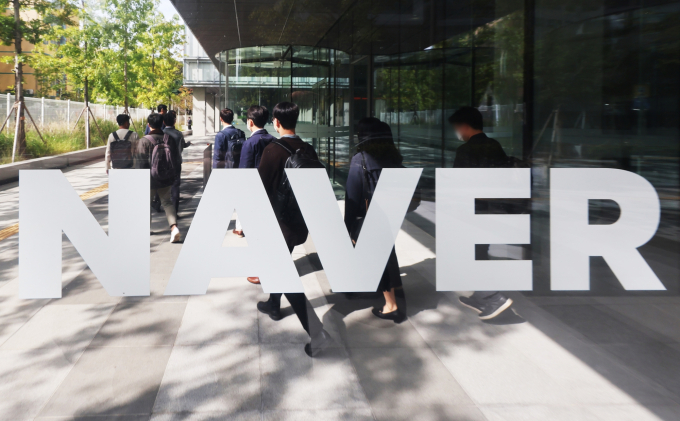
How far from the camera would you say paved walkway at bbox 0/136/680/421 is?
322cm

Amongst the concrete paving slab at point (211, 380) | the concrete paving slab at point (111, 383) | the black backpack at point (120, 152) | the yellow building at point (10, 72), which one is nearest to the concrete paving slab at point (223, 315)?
the concrete paving slab at point (211, 380)

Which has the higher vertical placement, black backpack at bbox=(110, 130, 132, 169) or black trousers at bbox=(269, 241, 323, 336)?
black backpack at bbox=(110, 130, 132, 169)

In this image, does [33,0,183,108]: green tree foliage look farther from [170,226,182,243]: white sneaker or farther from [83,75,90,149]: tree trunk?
[170,226,182,243]: white sneaker

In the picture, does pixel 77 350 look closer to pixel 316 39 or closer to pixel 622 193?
pixel 622 193

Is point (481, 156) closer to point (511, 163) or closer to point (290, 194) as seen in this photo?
point (511, 163)

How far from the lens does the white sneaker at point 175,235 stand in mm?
6777

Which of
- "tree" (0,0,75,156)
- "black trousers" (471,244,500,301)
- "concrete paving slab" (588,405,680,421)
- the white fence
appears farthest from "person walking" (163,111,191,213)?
"concrete paving slab" (588,405,680,421)

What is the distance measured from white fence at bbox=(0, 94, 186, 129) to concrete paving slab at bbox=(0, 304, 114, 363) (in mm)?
2139

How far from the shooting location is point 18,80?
18.0 feet

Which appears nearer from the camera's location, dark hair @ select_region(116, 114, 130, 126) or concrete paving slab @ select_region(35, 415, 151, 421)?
concrete paving slab @ select_region(35, 415, 151, 421)

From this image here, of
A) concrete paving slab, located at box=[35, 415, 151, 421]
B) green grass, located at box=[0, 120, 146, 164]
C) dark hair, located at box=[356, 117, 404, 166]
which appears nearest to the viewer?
concrete paving slab, located at box=[35, 415, 151, 421]

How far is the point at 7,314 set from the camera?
15.0ft

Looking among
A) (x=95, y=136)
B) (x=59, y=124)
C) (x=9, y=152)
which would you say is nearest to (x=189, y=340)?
(x=9, y=152)

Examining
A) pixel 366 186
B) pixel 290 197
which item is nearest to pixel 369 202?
pixel 366 186
